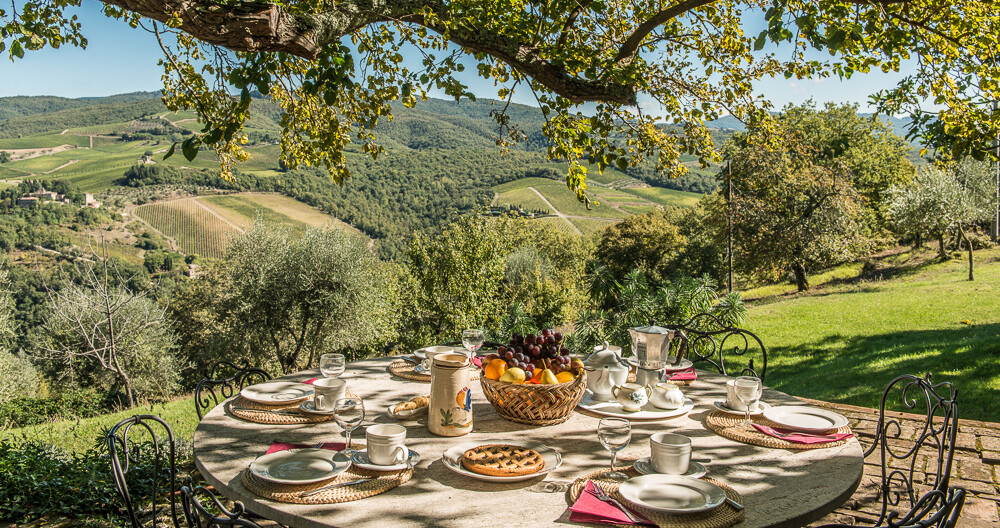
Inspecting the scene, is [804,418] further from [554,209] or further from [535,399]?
[554,209]

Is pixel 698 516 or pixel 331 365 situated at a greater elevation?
pixel 331 365

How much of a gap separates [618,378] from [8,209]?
9120 centimetres

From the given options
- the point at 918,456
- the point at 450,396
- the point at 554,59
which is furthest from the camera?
the point at 918,456

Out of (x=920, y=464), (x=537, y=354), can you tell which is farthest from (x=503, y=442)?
(x=920, y=464)

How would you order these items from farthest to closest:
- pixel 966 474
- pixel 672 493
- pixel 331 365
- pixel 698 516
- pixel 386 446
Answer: pixel 966 474 < pixel 331 365 < pixel 386 446 < pixel 672 493 < pixel 698 516

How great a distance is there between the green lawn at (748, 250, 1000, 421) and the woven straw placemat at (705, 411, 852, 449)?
4926mm

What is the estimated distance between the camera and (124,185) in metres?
87.0

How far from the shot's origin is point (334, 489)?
1.89 m

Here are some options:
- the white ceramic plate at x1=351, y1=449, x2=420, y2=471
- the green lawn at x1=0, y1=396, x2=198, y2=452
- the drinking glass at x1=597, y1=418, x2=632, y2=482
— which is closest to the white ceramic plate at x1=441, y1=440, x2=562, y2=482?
the white ceramic plate at x1=351, y1=449, x2=420, y2=471

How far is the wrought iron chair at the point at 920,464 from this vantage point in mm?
1639

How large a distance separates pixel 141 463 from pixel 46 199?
289ft

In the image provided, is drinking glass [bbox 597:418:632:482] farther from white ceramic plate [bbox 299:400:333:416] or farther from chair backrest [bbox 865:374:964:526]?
white ceramic plate [bbox 299:400:333:416]

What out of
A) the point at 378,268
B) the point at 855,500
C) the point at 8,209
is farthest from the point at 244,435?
the point at 8,209

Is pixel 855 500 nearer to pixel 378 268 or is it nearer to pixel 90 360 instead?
pixel 378 268
